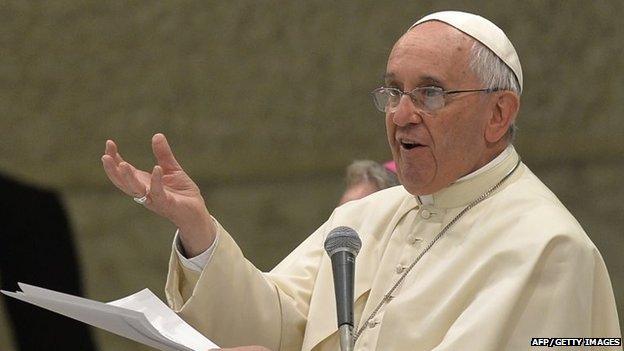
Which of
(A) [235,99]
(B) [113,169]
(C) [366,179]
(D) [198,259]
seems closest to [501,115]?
(D) [198,259]

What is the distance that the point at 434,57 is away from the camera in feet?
8.58

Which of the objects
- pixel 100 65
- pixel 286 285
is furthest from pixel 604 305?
pixel 100 65

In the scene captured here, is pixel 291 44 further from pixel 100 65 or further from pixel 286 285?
pixel 286 285

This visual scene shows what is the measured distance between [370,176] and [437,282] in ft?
4.98

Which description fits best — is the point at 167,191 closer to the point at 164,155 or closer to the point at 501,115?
the point at 164,155

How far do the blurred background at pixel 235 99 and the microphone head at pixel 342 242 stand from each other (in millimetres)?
2884

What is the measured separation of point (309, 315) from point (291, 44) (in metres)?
2.61

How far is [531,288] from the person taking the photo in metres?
2.41

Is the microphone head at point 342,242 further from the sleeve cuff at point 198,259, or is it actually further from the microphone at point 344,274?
the sleeve cuff at point 198,259

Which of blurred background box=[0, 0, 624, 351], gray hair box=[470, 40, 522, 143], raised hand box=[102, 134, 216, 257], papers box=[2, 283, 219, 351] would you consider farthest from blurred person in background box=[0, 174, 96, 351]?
gray hair box=[470, 40, 522, 143]

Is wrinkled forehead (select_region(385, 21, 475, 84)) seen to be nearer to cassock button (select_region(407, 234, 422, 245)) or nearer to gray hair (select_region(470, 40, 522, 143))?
gray hair (select_region(470, 40, 522, 143))

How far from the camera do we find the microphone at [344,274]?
7.21 feet

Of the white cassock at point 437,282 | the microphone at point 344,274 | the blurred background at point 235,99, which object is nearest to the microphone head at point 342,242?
the microphone at point 344,274

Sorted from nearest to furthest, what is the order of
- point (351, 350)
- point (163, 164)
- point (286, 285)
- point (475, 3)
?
point (351, 350)
point (163, 164)
point (286, 285)
point (475, 3)
